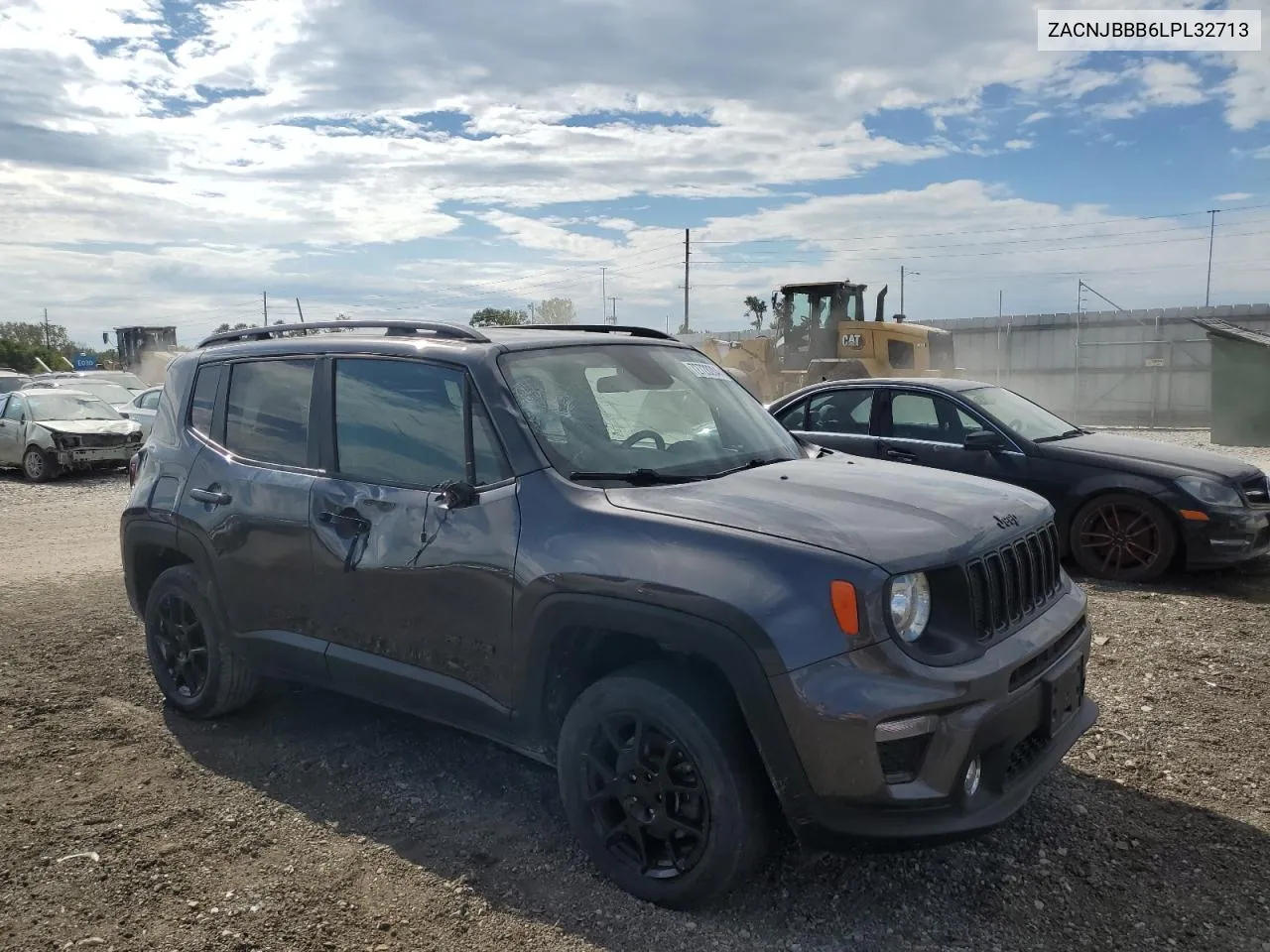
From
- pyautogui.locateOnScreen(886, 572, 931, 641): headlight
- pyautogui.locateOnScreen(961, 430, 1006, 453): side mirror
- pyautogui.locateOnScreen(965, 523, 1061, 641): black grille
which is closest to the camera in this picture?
pyautogui.locateOnScreen(886, 572, 931, 641): headlight

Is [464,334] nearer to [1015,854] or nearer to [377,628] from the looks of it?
[377,628]

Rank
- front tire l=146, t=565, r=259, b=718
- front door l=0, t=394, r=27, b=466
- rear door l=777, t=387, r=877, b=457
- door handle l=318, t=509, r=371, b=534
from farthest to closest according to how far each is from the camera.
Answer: front door l=0, t=394, r=27, b=466
rear door l=777, t=387, r=877, b=457
front tire l=146, t=565, r=259, b=718
door handle l=318, t=509, r=371, b=534

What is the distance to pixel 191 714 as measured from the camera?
4820 millimetres

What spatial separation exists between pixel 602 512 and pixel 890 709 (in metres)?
1.09

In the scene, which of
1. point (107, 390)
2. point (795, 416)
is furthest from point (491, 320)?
point (107, 390)

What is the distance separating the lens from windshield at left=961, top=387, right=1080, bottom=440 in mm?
7762

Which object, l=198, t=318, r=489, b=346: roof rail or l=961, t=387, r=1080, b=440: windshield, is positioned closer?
l=198, t=318, r=489, b=346: roof rail

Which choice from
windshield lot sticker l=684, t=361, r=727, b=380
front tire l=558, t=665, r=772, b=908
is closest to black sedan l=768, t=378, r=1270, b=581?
windshield lot sticker l=684, t=361, r=727, b=380

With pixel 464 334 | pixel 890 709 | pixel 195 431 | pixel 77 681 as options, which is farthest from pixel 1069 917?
pixel 77 681

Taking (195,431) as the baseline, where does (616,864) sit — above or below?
below

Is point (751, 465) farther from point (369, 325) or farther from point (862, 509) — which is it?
point (369, 325)

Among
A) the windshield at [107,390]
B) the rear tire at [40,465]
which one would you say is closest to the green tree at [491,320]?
the rear tire at [40,465]

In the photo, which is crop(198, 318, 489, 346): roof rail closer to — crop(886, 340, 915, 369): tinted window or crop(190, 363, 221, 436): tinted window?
crop(190, 363, 221, 436): tinted window

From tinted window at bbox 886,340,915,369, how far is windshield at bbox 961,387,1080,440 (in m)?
12.2
